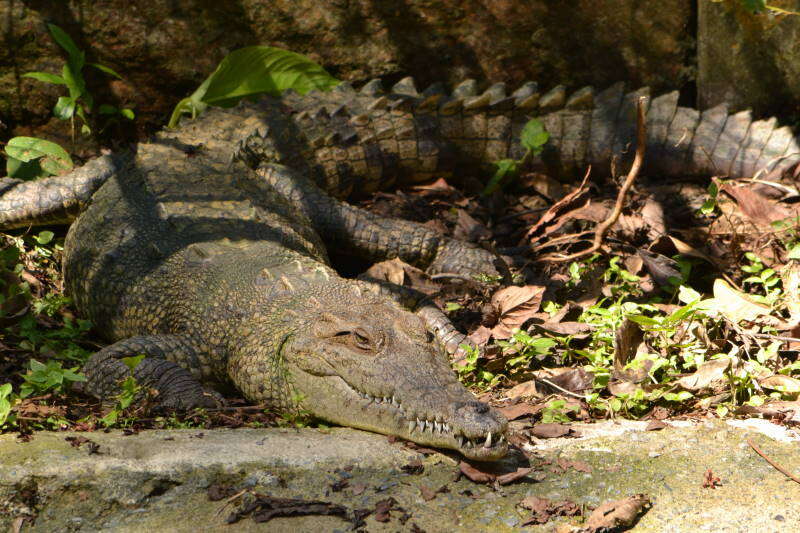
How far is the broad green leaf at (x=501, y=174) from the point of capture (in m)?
5.58

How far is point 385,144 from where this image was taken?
5684 mm

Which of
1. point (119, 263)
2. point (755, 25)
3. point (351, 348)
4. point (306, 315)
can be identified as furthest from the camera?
point (755, 25)

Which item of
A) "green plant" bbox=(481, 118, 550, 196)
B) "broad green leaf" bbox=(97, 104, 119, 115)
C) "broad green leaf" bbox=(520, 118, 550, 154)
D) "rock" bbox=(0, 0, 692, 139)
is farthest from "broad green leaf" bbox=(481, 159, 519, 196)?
"broad green leaf" bbox=(97, 104, 119, 115)

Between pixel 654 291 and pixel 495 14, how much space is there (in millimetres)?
2675

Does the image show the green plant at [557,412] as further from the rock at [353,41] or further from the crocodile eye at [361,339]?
the rock at [353,41]

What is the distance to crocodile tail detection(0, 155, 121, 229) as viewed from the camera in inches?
194

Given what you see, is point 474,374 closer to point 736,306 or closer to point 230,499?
point 736,306

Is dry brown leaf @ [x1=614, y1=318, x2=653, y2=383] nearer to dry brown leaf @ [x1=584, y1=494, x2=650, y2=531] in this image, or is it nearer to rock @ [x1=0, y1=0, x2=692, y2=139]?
dry brown leaf @ [x1=584, y1=494, x2=650, y2=531]

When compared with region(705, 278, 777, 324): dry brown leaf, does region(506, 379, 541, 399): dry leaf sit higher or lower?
lower

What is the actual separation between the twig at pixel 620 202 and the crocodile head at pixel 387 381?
62.3 inches

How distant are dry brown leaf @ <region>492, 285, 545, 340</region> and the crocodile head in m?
0.89

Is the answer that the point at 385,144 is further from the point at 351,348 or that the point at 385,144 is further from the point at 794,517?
the point at 794,517

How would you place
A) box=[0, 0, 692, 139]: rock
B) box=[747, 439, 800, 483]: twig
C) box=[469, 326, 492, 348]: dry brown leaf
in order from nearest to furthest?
box=[747, 439, 800, 483]: twig → box=[469, 326, 492, 348]: dry brown leaf → box=[0, 0, 692, 139]: rock

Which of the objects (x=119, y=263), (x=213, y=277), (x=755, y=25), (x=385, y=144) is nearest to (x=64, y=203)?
(x=119, y=263)
